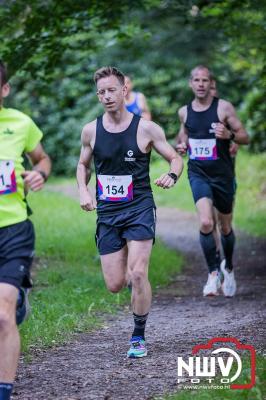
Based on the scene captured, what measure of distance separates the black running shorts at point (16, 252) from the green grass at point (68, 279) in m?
1.89

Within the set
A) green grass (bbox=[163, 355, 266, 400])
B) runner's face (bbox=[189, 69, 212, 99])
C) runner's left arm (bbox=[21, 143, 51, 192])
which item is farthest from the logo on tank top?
runner's face (bbox=[189, 69, 212, 99])

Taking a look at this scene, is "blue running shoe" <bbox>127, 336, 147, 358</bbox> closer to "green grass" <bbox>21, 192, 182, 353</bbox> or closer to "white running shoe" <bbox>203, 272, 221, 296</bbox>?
"green grass" <bbox>21, 192, 182, 353</bbox>

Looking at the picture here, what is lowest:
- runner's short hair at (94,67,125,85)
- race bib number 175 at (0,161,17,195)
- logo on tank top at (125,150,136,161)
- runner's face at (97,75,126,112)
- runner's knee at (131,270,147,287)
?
runner's knee at (131,270,147,287)

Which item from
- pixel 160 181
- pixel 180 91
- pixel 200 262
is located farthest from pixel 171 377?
pixel 180 91

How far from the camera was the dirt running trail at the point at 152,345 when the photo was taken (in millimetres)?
5852

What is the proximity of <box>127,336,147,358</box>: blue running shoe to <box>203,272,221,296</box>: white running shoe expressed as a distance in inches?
124

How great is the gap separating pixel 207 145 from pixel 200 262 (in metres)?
3.44

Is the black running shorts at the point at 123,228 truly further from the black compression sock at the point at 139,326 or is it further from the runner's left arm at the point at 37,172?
the runner's left arm at the point at 37,172

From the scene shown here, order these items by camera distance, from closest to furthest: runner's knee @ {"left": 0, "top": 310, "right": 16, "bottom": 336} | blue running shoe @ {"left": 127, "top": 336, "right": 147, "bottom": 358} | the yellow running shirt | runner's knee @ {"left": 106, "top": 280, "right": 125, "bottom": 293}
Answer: runner's knee @ {"left": 0, "top": 310, "right": 16, "bottom": 336}, the yellow running shirt, blue running shoe @ {"left": 127, "top": 336, "right": 147, "bottom": 358}, runner's knee @ {"left": 106, "top": 280, "right": 125, "bottom": 293}

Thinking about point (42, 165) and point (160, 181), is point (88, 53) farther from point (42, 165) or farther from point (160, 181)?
point (42, 165)

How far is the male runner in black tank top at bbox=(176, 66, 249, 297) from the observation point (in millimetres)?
9844

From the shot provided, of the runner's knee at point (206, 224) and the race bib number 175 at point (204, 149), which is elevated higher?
the race bib number 175 at point (204, 149)

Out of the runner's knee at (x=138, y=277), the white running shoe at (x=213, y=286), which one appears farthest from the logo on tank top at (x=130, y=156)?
the white running shoe at (x=213, y=286)

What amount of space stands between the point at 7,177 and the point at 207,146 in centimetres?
480
